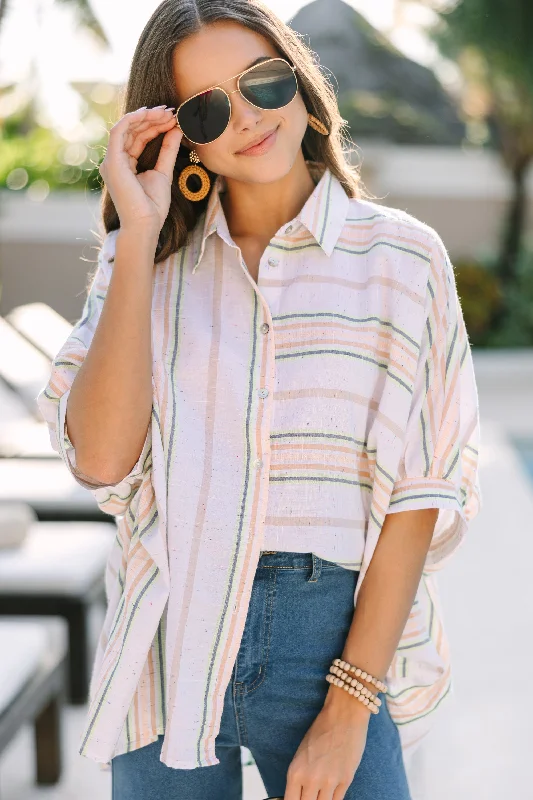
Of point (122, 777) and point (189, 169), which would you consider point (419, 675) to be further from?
point (189, 169)

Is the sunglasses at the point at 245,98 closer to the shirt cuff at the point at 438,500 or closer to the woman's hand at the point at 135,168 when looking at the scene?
the woman's hand at the point at 135,168

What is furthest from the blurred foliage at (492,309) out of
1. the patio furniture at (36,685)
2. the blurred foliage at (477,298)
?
the patio furniture at (36,685)

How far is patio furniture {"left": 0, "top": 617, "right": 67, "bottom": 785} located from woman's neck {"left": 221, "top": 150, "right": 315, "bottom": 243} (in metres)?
1.57

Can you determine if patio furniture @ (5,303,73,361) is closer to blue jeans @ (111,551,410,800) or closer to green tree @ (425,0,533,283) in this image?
blue jeans @ (111,551,410,800)

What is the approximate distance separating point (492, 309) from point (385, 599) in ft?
37.7

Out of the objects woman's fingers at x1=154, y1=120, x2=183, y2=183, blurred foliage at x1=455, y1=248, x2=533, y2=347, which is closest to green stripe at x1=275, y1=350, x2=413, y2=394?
woman's fingers at x1=154, y1=120, x2=183, y2=183

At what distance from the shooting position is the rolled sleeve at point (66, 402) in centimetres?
174

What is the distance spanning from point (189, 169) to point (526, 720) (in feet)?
8.84

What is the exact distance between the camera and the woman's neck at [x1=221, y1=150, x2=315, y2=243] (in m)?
1.90

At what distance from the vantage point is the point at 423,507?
1.68m

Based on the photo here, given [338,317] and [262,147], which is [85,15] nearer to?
[262,147]

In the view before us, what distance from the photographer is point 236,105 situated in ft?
5.85

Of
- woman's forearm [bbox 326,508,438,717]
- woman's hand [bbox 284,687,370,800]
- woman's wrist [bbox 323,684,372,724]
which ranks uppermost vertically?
woman's forearm [bbox 326,508,438,717]

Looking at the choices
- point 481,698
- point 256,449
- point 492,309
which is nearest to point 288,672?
point 256,449
